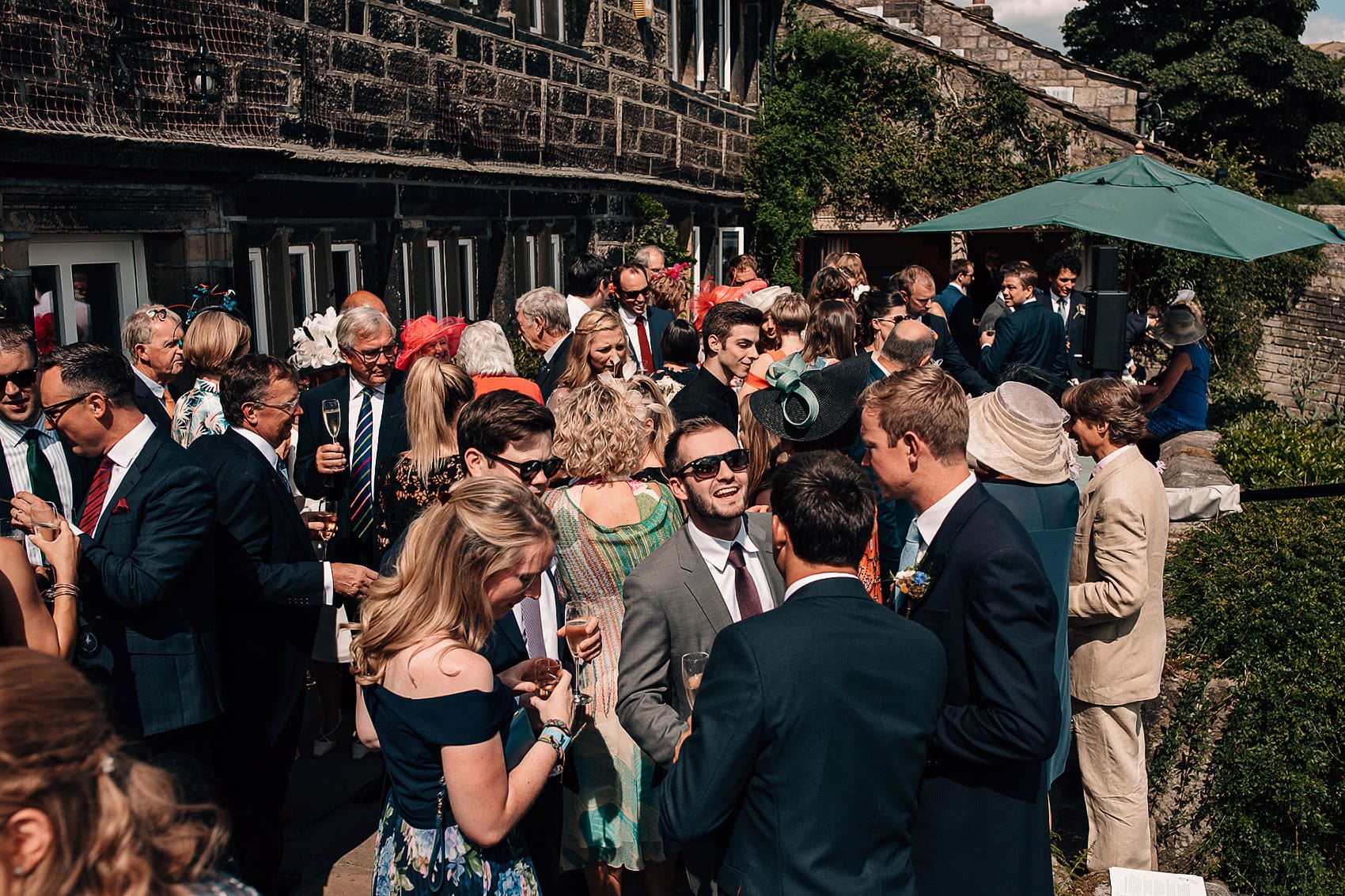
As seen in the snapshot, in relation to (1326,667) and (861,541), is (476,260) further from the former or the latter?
(861,541)

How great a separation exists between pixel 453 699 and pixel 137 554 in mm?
1379

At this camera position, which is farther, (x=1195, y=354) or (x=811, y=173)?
(x=811, y=173)

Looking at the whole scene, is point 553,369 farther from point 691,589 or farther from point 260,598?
point 691,589

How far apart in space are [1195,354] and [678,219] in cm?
844

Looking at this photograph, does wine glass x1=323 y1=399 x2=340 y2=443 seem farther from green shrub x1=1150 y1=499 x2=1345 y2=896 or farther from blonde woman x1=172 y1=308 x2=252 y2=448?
green shrub x1=1150 y1=499 x2=1345 y2=896

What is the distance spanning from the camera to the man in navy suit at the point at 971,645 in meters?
2.62

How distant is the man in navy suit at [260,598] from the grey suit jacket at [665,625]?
1435mm

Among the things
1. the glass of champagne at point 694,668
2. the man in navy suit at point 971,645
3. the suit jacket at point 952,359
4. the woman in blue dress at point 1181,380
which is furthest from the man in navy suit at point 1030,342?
the glass of champagne at point 694,668

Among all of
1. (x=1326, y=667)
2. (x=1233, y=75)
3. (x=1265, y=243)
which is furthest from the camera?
(x=1233, y=75)

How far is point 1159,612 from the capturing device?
4301 millimetres

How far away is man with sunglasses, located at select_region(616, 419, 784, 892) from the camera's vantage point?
9.74 feet


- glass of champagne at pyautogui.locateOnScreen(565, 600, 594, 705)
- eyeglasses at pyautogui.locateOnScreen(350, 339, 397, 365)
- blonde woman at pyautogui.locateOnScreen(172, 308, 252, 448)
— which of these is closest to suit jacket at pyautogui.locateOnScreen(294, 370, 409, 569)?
eyeglasses at pyautogui.locateOnScreen(350, 339, 397, 365)

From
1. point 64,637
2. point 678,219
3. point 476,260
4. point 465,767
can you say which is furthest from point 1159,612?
point 678,219

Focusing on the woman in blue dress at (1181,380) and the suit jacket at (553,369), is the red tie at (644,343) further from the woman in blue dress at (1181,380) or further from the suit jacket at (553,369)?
the woman in blue dress at (1181,380)
